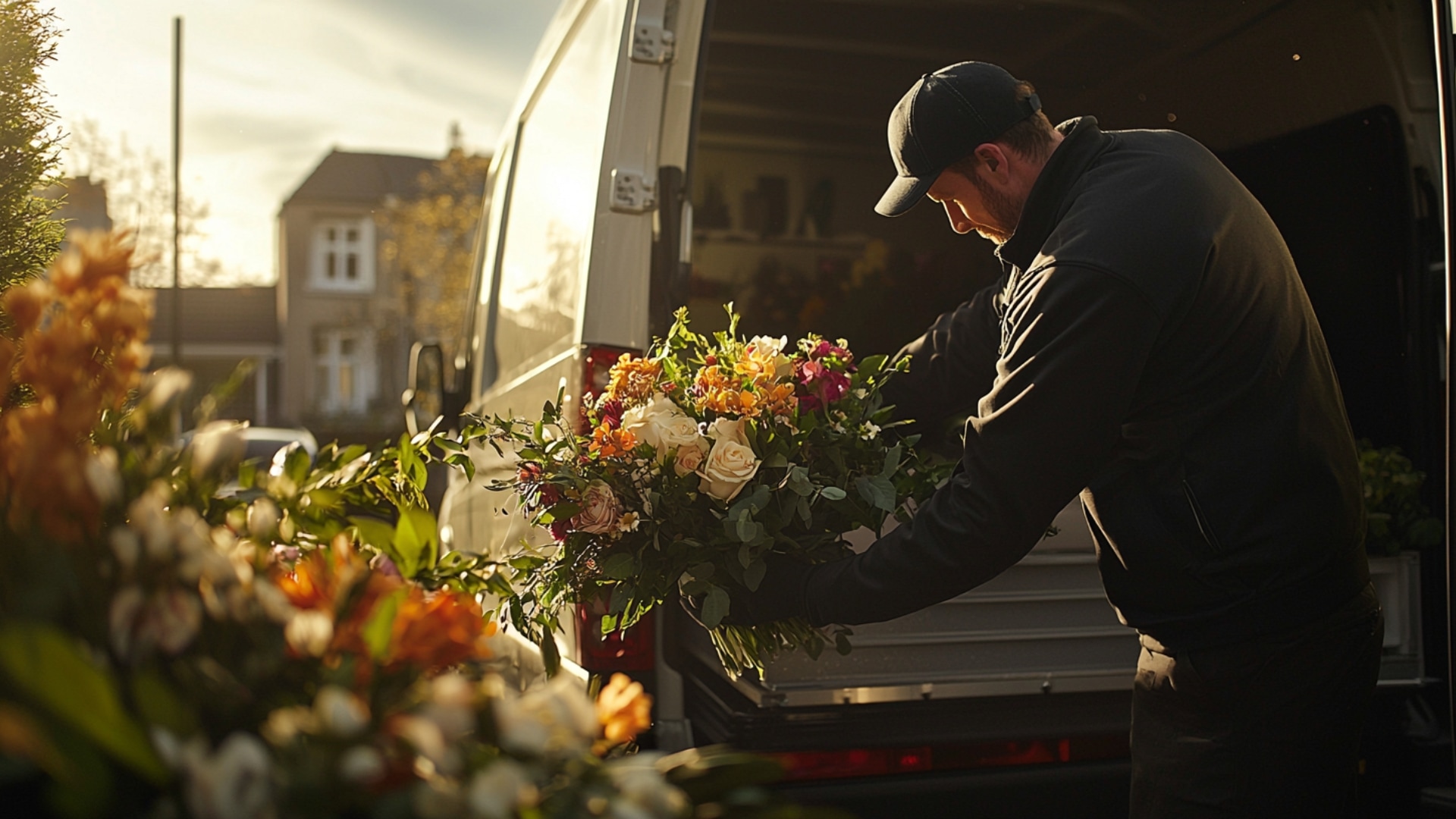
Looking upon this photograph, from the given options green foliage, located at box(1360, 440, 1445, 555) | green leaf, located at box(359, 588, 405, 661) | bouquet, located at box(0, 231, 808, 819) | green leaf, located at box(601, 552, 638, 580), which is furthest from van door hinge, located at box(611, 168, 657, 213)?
green foliage, located at box(1360, 440, 1445, 555)

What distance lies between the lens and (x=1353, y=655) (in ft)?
7.06

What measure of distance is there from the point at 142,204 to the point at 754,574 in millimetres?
1054

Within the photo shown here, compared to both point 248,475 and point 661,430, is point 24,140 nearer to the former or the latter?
point 248,475

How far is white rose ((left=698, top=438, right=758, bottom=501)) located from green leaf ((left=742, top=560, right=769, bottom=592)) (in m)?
0.12

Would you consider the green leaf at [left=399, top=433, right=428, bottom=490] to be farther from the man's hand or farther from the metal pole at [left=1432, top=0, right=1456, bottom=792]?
the metal pole at [left=1432, top=0, right=1456, bottom=792]

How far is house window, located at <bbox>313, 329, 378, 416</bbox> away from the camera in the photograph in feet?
120

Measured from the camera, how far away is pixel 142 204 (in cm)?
170

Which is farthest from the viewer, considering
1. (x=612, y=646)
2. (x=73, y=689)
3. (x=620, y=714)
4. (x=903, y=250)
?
(x=903, y=250)

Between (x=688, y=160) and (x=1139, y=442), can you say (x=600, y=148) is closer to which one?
(x=688, y=160)

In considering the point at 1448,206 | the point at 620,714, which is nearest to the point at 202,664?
the point at 620,714

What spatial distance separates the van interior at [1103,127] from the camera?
3623 mm

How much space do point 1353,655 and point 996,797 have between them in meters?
0.94

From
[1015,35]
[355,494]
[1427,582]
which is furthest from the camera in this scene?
[1015,35]

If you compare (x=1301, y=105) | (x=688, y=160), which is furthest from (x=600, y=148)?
(x=1301, y=105)
